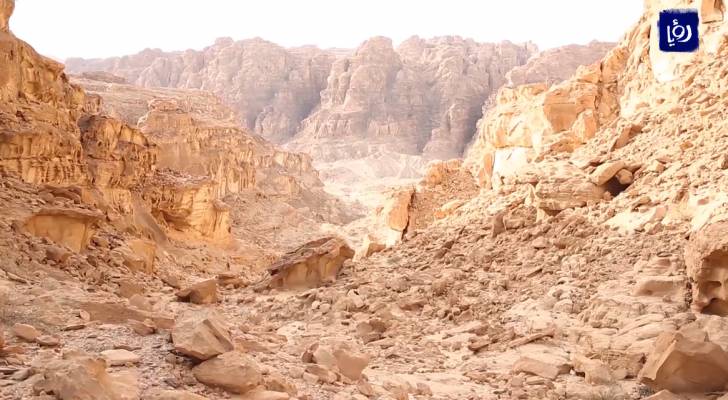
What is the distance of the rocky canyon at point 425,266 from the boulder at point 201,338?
0.05ft

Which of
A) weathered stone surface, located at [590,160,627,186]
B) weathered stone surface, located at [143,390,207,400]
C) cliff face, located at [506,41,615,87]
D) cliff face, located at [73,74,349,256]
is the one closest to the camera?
weathered stone surface, located at [143,390,207,400]

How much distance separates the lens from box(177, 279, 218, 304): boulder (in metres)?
8.50

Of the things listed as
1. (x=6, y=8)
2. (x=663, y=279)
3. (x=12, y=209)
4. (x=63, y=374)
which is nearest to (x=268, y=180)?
(x=6, y=8)

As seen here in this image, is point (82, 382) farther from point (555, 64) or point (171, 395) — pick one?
point (555, 64)

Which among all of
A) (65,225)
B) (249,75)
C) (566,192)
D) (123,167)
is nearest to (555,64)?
(249,75)

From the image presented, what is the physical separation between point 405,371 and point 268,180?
34263 millimetres

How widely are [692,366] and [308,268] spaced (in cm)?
675

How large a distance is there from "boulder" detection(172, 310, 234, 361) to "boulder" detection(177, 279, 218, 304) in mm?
4631

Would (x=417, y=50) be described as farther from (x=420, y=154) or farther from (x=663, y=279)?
(x=663, y=279)

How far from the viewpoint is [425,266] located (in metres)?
10.6

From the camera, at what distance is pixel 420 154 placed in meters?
64.1

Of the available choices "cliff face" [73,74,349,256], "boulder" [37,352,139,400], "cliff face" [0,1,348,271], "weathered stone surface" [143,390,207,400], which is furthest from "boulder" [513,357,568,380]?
"cliff face" [73,74,349,256]

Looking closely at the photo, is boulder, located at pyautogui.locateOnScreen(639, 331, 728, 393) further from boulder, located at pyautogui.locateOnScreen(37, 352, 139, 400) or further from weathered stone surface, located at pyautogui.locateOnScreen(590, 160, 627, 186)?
weathered stone surface, located at pyautogui.locateOnScreen(590, 160, 627, 186)

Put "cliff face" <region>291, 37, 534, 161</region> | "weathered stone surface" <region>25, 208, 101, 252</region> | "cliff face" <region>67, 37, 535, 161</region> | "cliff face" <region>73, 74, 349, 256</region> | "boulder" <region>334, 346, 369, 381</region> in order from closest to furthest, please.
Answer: "boulder" <region>334, 346, 369, 381</region> < "weathered stone surface" <region>25, 208, 101, 252</region> < "cliff face" <region>73, 74, 349, 256</region> < "cliff face" <region>291, 37, 534, 161</region> < "cliff face" <region>67, 37, 535, 161</region>
